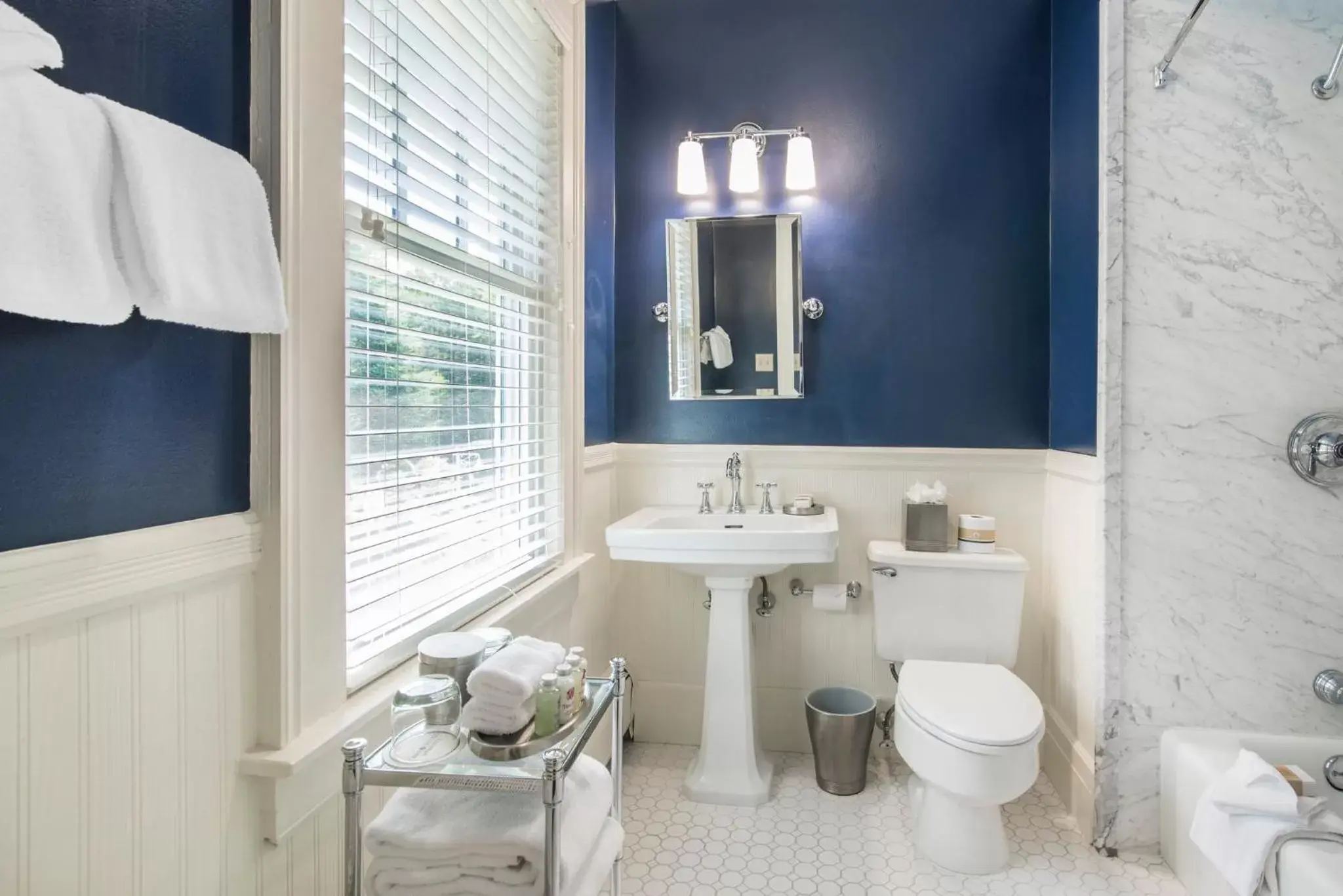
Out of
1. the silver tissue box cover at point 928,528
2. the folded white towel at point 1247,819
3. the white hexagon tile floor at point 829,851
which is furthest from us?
the silver tissue box cover at point 928,528

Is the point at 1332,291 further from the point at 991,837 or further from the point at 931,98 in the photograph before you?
the point at 991,837

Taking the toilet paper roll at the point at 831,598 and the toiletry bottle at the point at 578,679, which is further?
the toilet paper roll at the point at 831,598

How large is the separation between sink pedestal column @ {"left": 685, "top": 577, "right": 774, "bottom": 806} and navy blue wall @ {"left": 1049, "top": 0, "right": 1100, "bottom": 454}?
1.11m

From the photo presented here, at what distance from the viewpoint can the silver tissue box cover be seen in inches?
92.9

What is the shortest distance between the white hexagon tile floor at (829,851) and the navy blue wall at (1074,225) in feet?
3.61

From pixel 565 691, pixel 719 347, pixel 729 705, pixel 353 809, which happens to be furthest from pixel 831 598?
pixel 353 809

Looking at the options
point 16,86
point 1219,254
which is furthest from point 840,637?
point 16,86

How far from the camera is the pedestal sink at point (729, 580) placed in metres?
2.06

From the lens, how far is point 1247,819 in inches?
60.0

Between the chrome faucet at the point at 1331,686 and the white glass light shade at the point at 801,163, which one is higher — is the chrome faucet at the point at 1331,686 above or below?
below

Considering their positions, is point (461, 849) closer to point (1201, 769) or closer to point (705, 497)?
point (705, 497)

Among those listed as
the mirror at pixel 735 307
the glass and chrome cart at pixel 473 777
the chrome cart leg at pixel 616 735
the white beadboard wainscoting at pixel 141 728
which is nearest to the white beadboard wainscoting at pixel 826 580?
the mirror at pixel 735 307

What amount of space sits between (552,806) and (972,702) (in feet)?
4.47

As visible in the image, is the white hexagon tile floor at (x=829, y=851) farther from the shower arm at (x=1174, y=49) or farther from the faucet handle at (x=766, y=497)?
the shower arm at (x=1174, y=49)
